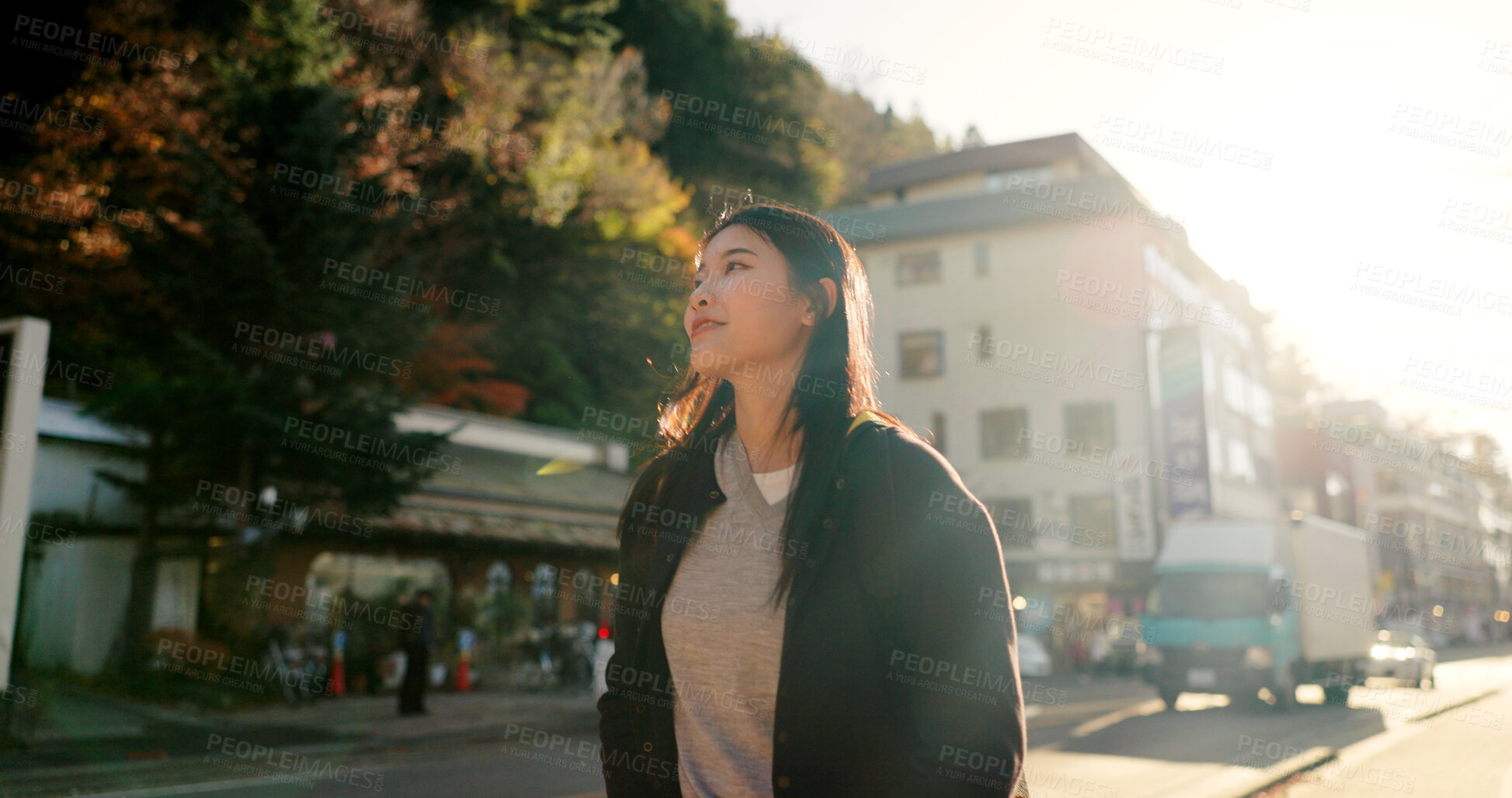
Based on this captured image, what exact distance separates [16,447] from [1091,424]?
33.0 metres

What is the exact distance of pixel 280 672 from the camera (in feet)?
51.5

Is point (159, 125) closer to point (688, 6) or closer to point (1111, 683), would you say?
point (688, 6)

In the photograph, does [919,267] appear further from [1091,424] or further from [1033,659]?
[1033,659]

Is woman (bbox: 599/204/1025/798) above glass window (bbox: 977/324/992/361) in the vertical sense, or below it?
below

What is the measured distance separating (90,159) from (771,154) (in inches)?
854

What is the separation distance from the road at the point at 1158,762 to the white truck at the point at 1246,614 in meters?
0.82

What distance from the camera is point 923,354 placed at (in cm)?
4056

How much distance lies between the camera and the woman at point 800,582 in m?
1.60

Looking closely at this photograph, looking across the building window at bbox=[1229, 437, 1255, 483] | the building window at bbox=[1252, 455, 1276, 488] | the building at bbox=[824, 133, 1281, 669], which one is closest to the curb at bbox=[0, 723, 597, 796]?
the building at bbox=[824, 133, 1281, 669]

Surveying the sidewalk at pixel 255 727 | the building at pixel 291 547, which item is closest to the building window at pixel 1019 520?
the building at pixel 291 547

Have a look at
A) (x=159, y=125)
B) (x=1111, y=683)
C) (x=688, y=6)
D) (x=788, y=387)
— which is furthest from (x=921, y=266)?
(x=788, y=387)

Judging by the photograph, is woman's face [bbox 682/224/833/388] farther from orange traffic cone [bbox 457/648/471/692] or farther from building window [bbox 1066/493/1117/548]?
building window [bbox 1066/493/1117/548]

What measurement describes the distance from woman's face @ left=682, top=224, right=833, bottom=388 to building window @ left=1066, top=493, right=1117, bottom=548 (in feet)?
119

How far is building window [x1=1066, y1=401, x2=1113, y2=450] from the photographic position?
1464 inches
